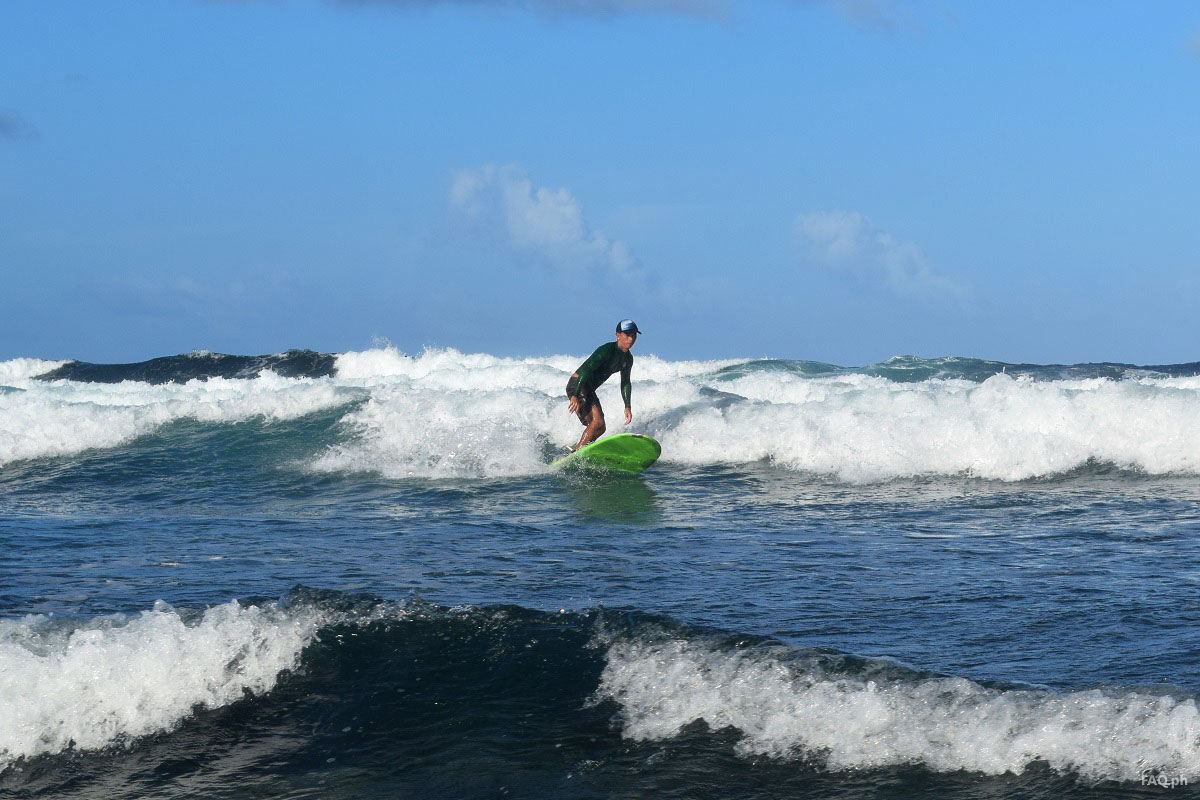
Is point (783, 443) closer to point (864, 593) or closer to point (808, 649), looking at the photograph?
point (864, 593)

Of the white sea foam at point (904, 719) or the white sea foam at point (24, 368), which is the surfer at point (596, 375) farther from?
the white sea foam at point (24, 368)

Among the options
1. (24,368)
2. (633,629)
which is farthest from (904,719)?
(24,368)

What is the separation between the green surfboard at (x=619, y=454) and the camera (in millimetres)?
13359

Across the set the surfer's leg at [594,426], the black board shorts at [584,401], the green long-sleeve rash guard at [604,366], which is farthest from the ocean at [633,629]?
the green long-sleeve rash guard at [604,366]

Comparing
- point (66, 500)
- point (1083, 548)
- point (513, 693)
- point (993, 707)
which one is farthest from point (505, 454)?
point (993, 707)

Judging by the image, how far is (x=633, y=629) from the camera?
19.6ft

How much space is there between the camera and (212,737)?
512 centimetres

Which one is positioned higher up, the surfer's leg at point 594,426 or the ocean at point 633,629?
the surfer's leg at point 594,426

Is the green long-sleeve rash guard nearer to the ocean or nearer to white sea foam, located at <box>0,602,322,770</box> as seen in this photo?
the ocean

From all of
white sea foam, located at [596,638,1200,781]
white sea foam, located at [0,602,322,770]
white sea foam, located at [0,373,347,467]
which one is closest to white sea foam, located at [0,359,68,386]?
white sea foam, located at [0,373,347,467]

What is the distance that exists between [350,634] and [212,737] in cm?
117

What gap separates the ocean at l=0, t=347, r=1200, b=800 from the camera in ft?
15.1

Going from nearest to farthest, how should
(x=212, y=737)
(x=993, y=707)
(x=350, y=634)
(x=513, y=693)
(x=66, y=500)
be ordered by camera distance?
(x=993, y=707) → (x=212, y=737) → (x=513, y=693) → (x=350, y=634) → (x=66, y=500)

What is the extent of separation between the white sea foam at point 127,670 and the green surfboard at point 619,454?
7.36 metres
